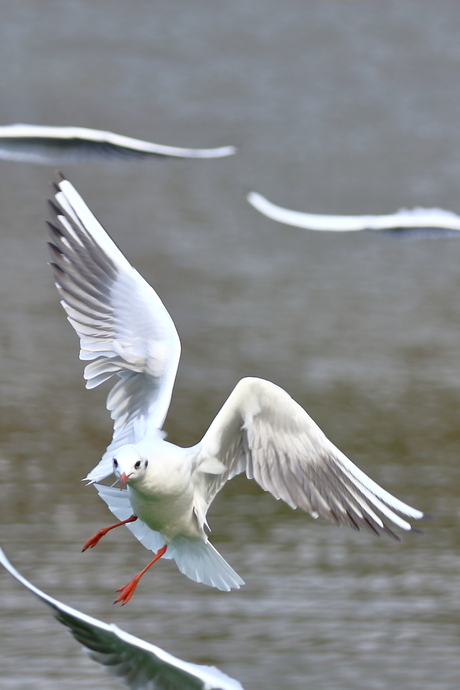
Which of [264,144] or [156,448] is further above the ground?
[264,144]

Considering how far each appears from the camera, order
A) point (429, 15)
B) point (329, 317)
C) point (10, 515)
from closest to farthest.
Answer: point (10, 515)
point (329, 317)
point (429, 15)

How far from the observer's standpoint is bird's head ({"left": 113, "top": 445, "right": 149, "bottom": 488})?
8.11 ft

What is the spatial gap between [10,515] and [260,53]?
495cm

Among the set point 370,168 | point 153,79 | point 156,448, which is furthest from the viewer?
point 153,79

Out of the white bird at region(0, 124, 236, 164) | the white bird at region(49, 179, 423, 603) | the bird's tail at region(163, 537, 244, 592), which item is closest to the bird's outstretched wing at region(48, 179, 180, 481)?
the white bird at region(49, 179, 423, 603)

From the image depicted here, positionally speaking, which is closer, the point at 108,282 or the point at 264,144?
the point at 108,282

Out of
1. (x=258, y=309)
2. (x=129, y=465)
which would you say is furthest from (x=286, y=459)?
(x=258, y=309)

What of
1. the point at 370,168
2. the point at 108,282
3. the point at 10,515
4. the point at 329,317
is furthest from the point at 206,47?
the point at 108,282

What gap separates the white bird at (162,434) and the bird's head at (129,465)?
0.06m

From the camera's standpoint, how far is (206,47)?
8055mm

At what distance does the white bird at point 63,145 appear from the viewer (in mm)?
4219

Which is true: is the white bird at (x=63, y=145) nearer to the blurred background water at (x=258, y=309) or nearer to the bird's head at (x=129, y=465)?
the blurred background water at (x=258, y=309)

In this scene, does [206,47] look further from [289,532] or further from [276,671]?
[276,671]

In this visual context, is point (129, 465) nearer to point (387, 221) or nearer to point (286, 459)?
point (286, 459)
